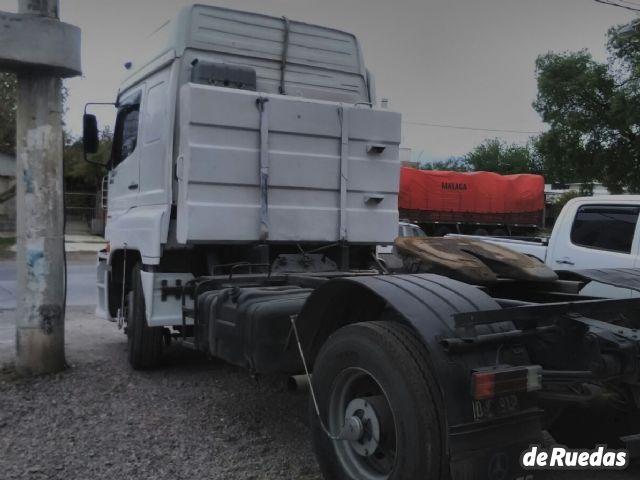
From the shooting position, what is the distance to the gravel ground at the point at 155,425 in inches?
166

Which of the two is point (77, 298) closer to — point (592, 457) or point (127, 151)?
point (127, 151)

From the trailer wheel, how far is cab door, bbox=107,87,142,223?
3.84 metres

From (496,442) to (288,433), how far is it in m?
2.31

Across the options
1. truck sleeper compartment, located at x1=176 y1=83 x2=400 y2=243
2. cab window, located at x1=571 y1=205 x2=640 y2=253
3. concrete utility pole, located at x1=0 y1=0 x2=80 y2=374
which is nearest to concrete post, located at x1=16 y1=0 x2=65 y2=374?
concrete utility pole, located at x1=0 y1=0 x2=80 y2=374

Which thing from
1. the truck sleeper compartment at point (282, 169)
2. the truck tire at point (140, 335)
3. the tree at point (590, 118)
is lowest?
the truck tire at point (140, 335)

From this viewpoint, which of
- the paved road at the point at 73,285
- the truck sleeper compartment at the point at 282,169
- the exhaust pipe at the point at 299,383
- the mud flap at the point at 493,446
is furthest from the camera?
the paved road at the point at 73,285

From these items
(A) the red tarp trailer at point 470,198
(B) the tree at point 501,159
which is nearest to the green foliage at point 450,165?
(B) the tree at point 501,159

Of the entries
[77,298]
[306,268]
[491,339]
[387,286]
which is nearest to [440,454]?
[491,339]

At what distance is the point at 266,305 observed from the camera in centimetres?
440

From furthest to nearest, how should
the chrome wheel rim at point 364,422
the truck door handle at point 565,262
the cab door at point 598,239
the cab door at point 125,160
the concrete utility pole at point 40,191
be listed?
the truck door handle at point 565,262
the cab door at point 598,239
the cab door at point 125,160
the concrete utility pole at point 40,191
the chrome wheel rim at point 364,422

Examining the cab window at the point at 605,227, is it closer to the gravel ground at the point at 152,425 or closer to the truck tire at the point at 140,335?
the gravel ground at the point at 152,425

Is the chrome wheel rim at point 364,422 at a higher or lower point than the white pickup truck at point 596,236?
lower

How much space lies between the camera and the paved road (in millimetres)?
12044

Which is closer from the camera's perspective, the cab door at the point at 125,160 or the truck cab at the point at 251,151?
the truck cab at the point at 251,151
